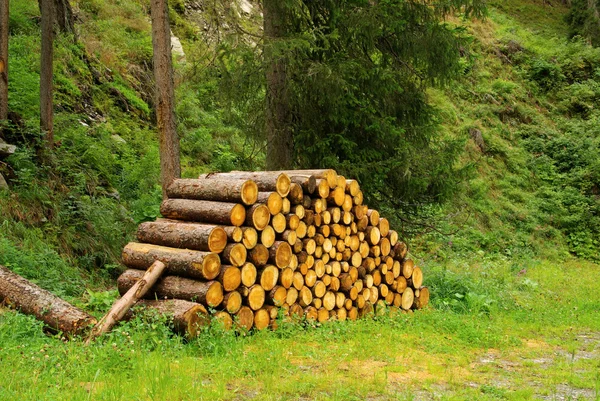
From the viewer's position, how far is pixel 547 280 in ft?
45.4

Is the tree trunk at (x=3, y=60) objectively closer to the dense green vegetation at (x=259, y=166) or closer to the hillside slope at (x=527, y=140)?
the dense green vegetation at (x=259, y=166)

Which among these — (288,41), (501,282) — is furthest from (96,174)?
(501,282)

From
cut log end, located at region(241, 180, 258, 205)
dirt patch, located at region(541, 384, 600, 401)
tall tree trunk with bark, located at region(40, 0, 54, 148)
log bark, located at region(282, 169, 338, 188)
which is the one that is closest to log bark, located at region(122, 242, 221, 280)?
cut log end, located at region(241, 180, 258, 205)

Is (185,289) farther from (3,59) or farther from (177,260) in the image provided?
(3,59)

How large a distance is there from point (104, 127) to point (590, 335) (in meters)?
11.2

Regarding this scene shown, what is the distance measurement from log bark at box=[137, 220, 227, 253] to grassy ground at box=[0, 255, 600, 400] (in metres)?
1.07

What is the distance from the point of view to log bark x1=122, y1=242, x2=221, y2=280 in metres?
6.45

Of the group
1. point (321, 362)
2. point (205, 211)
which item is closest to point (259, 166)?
point (205, 211)

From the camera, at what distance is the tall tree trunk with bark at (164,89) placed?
9.38 meters

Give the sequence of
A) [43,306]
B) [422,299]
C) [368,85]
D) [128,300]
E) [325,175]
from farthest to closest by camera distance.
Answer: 1. [368,85]
2. [422,299]
3. [325,175]
4. [128,300]
5. [43,306]

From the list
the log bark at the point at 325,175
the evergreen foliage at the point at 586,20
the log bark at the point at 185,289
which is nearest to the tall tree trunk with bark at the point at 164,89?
the log bark at the point at 325,175

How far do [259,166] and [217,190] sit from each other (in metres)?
6.64

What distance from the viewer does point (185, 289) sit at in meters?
6.53

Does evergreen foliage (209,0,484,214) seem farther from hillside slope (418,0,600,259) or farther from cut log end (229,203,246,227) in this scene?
hillside slope (418,0,600,259)
